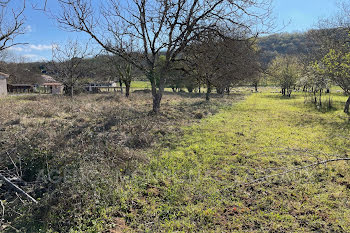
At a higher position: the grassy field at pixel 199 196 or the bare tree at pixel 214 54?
the bare tree at pixel 214 54

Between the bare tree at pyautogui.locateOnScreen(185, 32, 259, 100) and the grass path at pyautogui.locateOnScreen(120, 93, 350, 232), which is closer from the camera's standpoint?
the grass path at pyautogui.locateOnScreen(120, 93, 350, 232)

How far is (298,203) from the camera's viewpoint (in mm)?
3631

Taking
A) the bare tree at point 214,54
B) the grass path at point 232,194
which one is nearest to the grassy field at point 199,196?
the grass path at point 232,194

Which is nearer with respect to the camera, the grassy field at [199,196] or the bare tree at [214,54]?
the grassy field at [199,196]

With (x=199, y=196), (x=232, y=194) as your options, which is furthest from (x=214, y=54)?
(x=199, y=196)

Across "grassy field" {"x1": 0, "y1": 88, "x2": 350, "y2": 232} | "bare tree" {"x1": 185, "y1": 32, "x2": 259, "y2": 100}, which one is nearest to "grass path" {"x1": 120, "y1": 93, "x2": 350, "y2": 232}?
"grassy field" {"x1": 0, "y1": 88, "x2": 350, "y2": 232}

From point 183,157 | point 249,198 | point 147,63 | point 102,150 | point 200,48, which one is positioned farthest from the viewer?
point 147,63

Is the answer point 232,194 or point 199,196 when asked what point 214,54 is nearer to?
point 232,194

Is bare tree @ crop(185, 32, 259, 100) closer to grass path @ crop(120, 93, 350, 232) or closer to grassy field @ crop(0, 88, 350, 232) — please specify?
grass path @ crop(120, 93, 350, 232)

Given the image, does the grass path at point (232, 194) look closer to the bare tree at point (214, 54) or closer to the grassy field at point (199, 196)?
the grassy field at point (199, 196)

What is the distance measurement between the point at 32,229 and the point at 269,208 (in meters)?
3.69

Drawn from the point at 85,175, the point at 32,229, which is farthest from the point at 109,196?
the point at 32,229

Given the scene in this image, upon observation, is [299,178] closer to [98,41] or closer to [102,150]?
[102,150]

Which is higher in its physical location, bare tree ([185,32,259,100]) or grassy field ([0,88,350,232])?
bare tree ([185,32,259,100])
